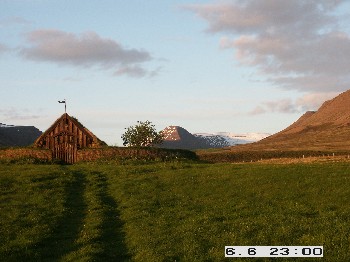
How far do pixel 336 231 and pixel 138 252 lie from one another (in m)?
8.75

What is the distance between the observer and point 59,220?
2473cm

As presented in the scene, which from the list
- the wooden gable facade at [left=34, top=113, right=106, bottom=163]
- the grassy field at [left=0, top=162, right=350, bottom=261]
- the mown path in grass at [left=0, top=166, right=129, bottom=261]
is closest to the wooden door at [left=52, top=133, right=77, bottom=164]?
the wooden gable facade at [left=34, top=113, right=106, bottom=163]

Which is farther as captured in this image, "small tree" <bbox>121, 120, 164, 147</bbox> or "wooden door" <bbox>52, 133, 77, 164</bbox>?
"small tree" <bbox>121, 120, 164, 147</bbox>

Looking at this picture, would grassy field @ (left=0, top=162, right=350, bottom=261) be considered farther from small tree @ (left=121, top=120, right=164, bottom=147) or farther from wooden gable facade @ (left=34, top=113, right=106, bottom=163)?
small tree @ (left=121, top=120, right=164, bottom=147)

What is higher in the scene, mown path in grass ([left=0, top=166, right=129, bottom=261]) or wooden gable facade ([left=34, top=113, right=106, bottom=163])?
wooden gable facade ([left=34, top=113, right=106, bottom=163])

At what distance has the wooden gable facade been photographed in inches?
2629

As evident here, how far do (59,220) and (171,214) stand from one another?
6.36 meters

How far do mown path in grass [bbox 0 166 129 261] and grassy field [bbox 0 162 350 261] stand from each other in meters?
0.05

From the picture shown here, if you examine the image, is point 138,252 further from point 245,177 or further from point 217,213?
point 245,177

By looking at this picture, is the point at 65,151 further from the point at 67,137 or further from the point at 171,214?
the point at 171,214

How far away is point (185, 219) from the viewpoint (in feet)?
77.0

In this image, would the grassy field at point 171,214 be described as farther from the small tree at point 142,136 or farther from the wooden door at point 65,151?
the small tree at point 142,136

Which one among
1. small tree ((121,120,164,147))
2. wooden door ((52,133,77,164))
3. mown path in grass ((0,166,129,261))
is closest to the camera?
mown path in grass ((0,166,129,261))

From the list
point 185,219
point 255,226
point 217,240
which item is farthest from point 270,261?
point 185,219
